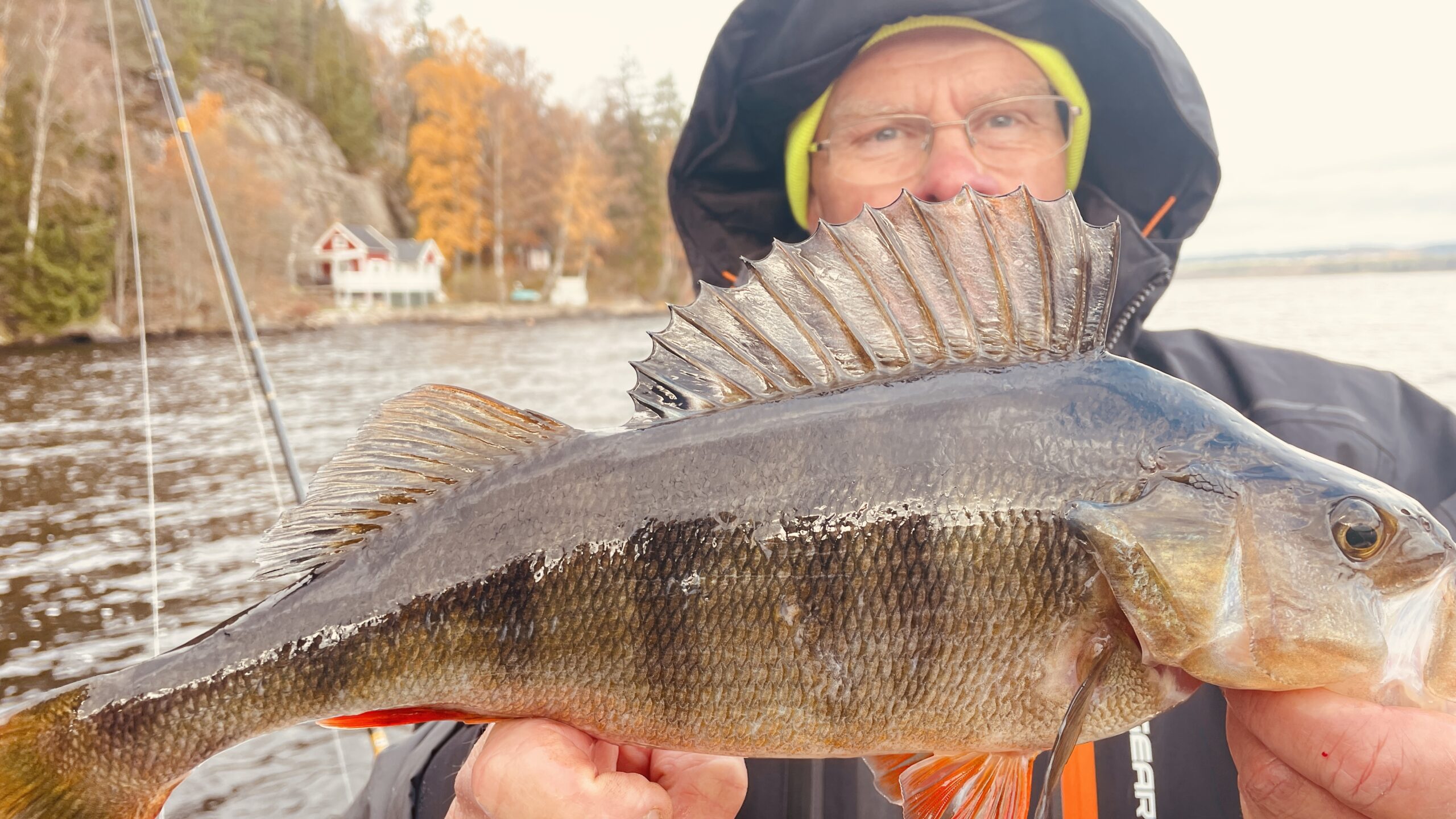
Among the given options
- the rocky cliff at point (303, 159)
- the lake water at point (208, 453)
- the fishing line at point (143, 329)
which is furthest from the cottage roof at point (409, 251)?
the fishing line at point (143, 329)

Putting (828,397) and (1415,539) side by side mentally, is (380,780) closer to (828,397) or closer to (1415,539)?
(828,397)

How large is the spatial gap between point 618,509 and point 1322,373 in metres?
2.94

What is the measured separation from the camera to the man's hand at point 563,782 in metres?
1.53

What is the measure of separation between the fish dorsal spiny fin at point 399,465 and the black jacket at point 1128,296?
1.16m

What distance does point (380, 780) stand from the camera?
8.93 feet

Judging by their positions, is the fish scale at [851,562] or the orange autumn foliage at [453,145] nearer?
the fish scale at [851,562]

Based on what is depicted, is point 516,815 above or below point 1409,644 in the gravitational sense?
below

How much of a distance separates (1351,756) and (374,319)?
45.5m

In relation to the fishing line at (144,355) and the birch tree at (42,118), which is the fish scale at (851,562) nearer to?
the fishing line at (144,355)

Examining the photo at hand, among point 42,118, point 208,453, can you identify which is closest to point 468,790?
point 208,453

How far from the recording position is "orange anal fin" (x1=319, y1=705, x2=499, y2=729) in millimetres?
1600

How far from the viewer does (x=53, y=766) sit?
1566 millimetres

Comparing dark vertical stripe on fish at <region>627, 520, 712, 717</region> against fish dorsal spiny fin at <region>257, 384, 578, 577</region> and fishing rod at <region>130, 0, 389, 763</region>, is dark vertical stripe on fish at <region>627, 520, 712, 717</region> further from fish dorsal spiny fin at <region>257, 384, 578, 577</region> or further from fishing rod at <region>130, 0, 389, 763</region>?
fishing rod at <region>130, 0, 389, 763</region>

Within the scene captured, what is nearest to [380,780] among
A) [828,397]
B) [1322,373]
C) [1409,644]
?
[828,397]
